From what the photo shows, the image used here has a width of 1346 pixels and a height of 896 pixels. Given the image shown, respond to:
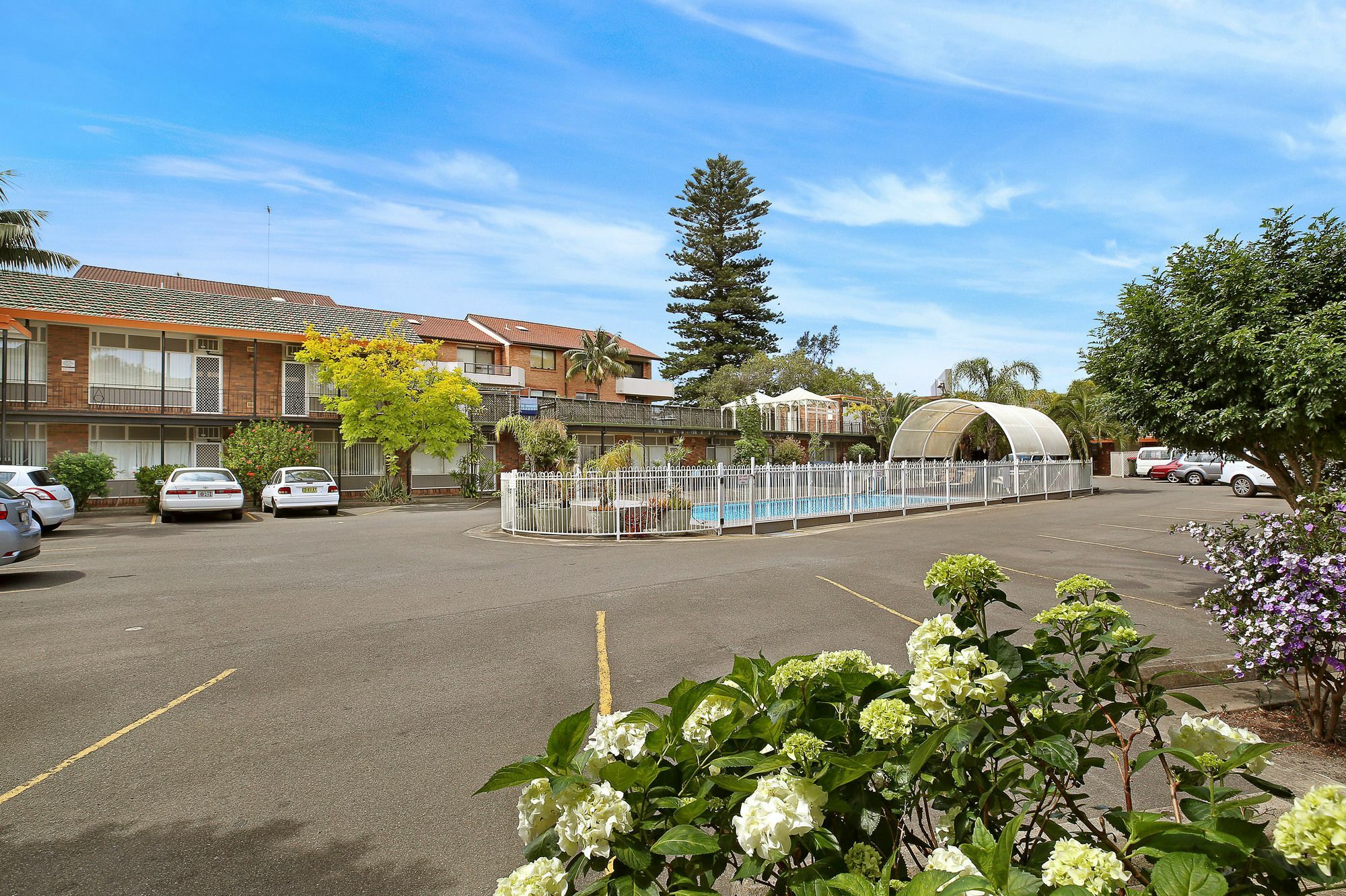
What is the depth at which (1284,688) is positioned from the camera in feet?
18.1

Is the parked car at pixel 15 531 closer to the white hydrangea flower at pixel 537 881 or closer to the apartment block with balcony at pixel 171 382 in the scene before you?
the white hydrangea flower at pixel 537 881

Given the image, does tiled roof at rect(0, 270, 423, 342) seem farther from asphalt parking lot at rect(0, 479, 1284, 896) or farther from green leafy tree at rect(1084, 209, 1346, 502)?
green leafy tree at rect(1084, 209, 1346, 502)

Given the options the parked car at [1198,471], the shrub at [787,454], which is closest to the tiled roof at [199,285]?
the shrub at [787,454]

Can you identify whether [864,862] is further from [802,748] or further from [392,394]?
[392,394]

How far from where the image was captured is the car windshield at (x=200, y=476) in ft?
67.9

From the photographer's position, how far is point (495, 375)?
148ft

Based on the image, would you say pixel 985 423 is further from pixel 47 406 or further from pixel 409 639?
pixel 47 406

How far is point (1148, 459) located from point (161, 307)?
51.2m

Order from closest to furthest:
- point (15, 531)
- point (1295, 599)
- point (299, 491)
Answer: point (1295, 599)
point (15, 531)
point (299, 491)

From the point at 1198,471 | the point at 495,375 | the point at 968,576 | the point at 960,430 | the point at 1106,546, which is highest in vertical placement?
the point at 495,375

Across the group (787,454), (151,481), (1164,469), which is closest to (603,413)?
(787,454)

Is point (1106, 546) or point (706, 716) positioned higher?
point (706, 716)

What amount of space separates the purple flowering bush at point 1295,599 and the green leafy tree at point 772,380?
4223 centimetres

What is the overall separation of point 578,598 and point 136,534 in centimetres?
1408
